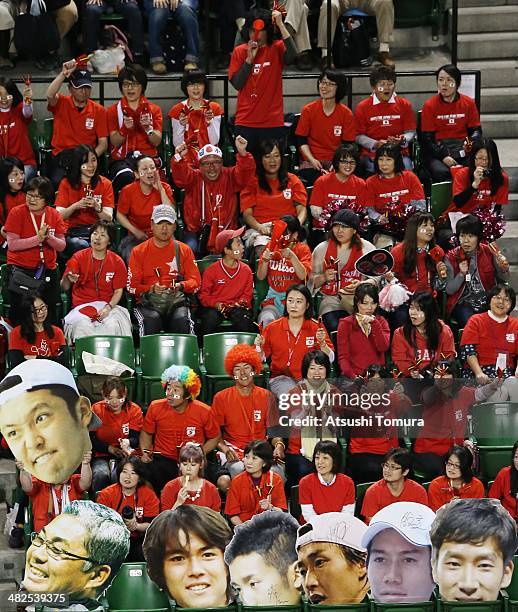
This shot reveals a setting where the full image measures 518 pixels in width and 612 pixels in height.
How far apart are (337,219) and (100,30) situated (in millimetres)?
3213

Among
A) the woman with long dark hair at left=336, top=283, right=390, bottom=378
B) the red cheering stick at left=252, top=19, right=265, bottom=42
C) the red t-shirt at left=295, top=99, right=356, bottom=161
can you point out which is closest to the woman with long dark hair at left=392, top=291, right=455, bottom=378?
the woman with long dark hair at left=336, top=283, right=390, bottom=378

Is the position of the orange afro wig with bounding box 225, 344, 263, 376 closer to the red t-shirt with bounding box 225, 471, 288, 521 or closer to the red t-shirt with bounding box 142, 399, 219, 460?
the red t-shirt with bounding box 142, 399, 219, 460

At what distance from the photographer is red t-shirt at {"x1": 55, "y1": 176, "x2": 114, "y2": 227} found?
1434 centimetres

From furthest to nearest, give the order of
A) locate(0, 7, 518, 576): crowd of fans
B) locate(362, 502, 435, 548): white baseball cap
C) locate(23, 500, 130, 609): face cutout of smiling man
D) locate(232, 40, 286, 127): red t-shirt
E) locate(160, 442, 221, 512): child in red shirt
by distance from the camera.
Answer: locate(232, 40, 286, 127): red t-shirt < locate(0, 7, 518, 576): crowd of fans < locate(160, 442, 221, 512): child in red shirt < locate(362, 502, 435, 548): white baseball cap < locate(23, 500, 130, 609): face cutout of smiling man

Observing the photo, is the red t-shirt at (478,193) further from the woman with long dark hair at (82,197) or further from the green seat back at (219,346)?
the woman with long dark hair at (82,197)

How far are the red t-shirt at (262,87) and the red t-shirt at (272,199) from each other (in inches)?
28.9

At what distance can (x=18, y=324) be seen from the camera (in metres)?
13.2

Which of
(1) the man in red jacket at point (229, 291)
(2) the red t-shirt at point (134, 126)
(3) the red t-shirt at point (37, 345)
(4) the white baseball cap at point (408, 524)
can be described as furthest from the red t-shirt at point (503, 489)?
(2) the red t-shirt at point (134, 126)

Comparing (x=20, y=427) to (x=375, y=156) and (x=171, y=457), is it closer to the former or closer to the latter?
(x=171, y=457)

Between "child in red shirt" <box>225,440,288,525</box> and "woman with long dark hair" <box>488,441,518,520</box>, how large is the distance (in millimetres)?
1329

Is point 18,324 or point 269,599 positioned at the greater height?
point 18,324

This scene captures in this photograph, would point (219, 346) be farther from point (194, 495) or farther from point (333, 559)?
point (333, 559)

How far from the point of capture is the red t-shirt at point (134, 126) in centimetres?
1491

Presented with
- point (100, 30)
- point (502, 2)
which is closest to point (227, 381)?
point (100, 30)
